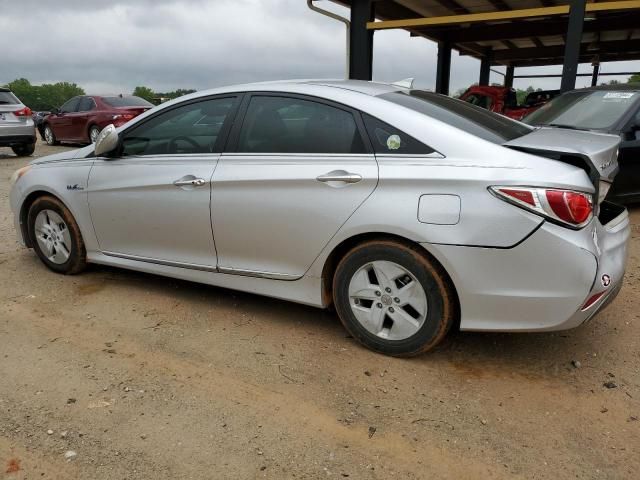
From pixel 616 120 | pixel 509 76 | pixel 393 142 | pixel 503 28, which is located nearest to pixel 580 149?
pixel 393 142

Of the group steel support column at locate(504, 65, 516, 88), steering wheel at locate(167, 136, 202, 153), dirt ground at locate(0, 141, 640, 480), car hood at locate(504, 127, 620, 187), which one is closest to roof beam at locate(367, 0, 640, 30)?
dirt ground at locate(0, 141, 640, 480)

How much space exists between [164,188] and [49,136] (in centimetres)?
1429

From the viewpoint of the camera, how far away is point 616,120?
5.68 m

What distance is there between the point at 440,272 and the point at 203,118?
1877mm

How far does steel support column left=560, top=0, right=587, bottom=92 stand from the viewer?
8.44m

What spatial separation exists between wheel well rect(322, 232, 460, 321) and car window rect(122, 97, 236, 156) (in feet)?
3.43

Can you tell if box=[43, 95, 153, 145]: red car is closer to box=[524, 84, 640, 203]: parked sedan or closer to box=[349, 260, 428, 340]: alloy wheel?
box=[524, 84, 640, 203]: parked sedan

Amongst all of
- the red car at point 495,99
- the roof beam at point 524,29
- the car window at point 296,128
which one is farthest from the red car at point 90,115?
the car window at point 296,128

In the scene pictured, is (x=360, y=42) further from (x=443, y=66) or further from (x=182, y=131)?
(x=182, y=131)

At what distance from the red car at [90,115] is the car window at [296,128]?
420 inches

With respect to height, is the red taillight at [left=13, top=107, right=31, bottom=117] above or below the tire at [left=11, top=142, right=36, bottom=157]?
above

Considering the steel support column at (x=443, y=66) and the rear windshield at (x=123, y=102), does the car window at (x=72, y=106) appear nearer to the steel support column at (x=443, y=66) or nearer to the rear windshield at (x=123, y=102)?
the rear windshield at (x=123, y=102)

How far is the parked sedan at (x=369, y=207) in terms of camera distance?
8.24 feet

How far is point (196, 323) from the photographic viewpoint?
344 centimetres
